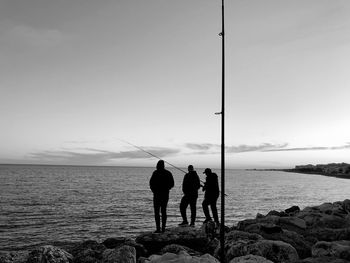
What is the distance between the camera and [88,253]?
9133mm

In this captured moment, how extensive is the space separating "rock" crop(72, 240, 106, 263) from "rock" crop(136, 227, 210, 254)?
1282 mm

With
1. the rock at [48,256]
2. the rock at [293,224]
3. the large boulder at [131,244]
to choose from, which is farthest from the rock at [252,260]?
the rock at [293,224]

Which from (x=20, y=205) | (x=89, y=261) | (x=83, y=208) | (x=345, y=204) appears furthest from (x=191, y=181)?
(x=20, y=205)

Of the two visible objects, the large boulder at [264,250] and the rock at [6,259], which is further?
the rock at [6,259]

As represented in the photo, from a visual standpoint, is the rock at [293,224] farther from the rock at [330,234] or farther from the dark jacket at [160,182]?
the dark jacket at [160,182]

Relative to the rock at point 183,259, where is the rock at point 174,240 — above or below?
below

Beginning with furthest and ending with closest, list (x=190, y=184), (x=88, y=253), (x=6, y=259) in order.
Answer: (x=190, y=184) < (x=88, y=253) < (x=6, y=259)

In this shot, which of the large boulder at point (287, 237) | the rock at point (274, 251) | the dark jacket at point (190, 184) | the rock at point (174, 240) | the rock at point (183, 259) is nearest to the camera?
the rock at point (183, 259)

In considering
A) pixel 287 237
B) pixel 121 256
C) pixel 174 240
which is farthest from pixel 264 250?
pixel 121 256

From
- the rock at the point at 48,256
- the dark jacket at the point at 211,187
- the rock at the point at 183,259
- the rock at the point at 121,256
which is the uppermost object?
the dark jacket at the point at 211,187

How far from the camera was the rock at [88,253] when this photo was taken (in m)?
8.73

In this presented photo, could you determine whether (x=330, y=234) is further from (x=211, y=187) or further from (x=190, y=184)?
(x=190, y=184)

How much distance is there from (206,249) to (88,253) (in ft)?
10.9

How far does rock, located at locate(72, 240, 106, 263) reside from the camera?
8727mm
